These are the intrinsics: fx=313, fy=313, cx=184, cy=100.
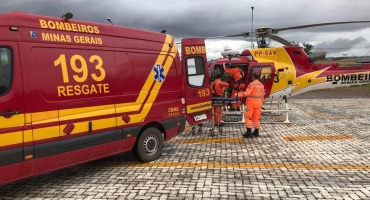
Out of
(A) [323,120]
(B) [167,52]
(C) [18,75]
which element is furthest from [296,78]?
(C) [18,75]

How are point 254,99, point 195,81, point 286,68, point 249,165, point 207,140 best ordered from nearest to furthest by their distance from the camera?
point 249,165
point 195,81
point 207,140
point 254,99
point 286,68

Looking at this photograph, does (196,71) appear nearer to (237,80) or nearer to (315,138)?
(237,80)

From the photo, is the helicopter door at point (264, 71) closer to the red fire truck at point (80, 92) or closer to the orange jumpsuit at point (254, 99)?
the orange jumpsuit at point (254, 99)

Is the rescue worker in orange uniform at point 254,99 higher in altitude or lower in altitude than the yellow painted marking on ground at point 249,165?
higher

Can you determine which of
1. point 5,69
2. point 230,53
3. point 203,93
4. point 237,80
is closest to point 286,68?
point 237,80

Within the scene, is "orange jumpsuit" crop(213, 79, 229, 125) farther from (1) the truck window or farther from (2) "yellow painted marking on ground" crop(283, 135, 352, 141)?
(1) the truck window

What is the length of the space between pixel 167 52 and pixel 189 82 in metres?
1.27

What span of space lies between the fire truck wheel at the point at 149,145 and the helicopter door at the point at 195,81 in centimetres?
134

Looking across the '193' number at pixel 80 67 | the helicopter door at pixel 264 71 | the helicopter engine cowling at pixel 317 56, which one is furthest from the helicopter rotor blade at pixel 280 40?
the '193' number at pixel 80 67

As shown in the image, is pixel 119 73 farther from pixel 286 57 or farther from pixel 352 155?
pixel 286 57

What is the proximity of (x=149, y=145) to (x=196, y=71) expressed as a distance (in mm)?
2564

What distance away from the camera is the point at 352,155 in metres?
6.82

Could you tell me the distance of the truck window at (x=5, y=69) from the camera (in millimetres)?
4109

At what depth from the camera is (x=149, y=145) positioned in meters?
6.44
